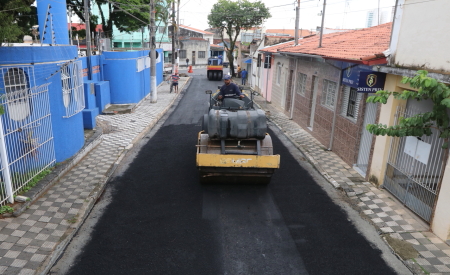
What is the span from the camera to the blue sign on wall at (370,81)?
7.52m

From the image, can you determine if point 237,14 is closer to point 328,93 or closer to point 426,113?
point 328,93

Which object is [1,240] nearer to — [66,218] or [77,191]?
[66,218]

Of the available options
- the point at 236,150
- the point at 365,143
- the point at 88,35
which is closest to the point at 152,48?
the point at 88,35

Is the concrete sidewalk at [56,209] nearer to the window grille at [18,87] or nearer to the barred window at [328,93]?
the window grille at [18,87]

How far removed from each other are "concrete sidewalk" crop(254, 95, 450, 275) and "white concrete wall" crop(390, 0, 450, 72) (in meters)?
2.91

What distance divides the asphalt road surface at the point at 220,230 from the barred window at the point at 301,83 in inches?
244

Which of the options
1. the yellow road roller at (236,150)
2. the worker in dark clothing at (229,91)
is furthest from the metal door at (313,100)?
the yellow road roller at (236,150)

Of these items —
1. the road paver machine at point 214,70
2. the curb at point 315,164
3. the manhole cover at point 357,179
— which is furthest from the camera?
the road paver machine at point 214,70

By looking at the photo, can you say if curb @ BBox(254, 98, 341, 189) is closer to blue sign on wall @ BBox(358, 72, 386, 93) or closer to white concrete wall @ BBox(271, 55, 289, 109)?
blue sign on wall @ BBox(358, 72, 386, 93)

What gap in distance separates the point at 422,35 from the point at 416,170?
2690 mm

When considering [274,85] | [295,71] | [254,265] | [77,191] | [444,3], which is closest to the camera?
[254,265]

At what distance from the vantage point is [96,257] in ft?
16.7

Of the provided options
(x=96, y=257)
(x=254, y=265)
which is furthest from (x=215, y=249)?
(x=96, y=257)

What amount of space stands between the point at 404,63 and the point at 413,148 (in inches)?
70.3
